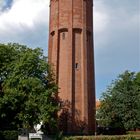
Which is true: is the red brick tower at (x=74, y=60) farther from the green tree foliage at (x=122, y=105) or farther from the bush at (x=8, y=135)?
the bush at (x=8, y=135)

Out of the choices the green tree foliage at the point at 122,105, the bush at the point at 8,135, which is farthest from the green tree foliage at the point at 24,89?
the green tree foliage at the point at 122,105

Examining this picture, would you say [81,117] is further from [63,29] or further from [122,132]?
[63,29]

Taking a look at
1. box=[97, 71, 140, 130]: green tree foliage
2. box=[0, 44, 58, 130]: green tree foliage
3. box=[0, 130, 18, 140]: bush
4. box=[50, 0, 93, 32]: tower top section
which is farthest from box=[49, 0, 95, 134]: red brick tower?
box=[0, 130, 18, 140]: bush

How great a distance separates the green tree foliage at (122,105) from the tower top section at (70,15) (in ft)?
30.2

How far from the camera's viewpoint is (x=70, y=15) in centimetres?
5059

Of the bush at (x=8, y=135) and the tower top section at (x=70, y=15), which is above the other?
the tower top section at (x=70, y=15)

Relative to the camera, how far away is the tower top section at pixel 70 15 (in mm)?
50531

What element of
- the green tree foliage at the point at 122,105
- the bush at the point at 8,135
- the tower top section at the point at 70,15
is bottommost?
the bush at the point at 8,135

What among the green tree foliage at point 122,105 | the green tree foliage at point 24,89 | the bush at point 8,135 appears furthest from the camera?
the green tree foliage at point 122,105

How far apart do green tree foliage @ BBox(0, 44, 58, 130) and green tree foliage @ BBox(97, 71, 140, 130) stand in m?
7.89

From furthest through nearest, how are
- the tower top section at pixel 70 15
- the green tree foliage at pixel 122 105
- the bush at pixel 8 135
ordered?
the tower top section at pixel 70 15 → the green tree foliage at pixel 122 105 → the bush at pixel 8 135

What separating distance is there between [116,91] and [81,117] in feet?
17.9

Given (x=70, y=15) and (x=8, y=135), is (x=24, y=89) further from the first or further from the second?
(x=70, y=15)

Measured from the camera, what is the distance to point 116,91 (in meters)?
47.4
